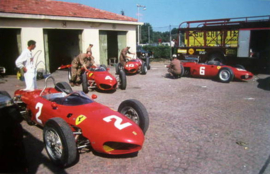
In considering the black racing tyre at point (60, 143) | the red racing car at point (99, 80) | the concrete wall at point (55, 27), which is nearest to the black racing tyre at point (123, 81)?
the red racing car at point (99, 80)

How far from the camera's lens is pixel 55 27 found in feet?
47.5

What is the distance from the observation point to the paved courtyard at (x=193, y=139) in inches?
147

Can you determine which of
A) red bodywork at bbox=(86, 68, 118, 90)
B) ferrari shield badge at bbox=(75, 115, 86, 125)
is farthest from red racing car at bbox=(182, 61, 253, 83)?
ferrari shield badge at bbox=(75, 115, 86, 125)

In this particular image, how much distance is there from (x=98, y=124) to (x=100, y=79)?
5087 millimetres

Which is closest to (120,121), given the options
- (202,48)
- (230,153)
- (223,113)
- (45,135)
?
(45,135)

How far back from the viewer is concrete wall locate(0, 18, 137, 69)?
42.5ft

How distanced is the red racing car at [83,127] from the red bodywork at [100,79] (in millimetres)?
3894

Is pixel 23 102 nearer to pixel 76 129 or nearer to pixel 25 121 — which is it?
pixel 25 121

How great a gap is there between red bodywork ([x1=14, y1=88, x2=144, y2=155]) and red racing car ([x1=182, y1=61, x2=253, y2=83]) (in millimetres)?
8333

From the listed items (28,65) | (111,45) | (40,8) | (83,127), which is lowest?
(83,127)

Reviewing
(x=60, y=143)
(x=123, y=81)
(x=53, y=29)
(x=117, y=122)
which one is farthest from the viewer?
(x=53, y=29)

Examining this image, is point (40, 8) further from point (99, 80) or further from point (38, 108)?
point (38, 108)

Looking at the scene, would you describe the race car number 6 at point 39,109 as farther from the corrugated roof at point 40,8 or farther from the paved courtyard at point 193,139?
the corrugated roof at point 40,8

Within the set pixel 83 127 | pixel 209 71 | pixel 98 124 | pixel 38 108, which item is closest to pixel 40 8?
pixel 209 71
